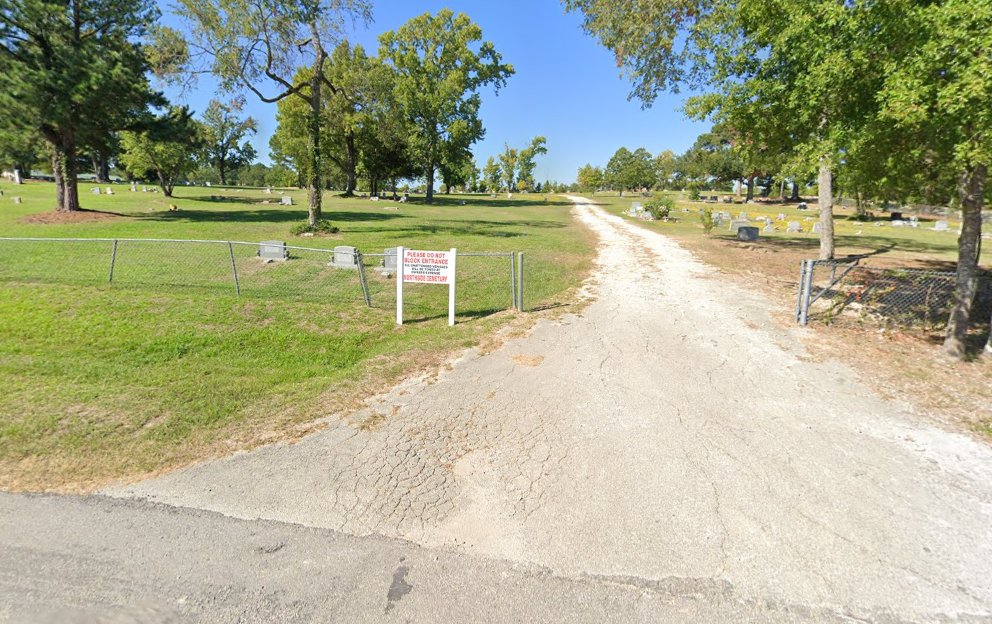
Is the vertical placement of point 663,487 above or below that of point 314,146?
below

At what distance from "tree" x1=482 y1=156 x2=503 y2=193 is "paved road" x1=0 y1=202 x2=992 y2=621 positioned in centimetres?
9412

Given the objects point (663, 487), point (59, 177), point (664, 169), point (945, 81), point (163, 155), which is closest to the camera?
point (663, 487)

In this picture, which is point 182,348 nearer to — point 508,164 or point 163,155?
point 163,155

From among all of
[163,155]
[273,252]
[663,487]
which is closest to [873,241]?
[663,487]

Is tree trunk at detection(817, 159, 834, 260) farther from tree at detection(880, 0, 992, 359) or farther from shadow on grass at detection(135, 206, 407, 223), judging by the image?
shadow on grass at detection(135, 206, 407, 223)

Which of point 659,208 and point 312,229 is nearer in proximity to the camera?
point 312,229

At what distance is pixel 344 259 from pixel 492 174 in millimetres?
88685

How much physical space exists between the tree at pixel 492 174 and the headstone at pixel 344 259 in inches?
3467

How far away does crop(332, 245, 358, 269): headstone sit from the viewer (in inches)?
429

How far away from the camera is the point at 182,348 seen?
640 cm

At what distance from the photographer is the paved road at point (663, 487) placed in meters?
2.72

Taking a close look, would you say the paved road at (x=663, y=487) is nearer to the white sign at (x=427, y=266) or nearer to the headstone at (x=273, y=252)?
the white sign at (x=427, y=266)

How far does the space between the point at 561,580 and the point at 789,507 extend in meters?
1.96

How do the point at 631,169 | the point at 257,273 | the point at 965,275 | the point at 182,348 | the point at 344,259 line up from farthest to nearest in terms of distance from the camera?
the point at 631,169 → the point at 344,259 → the point at 257,273 → the point at 182,348 → the point at 965,275
